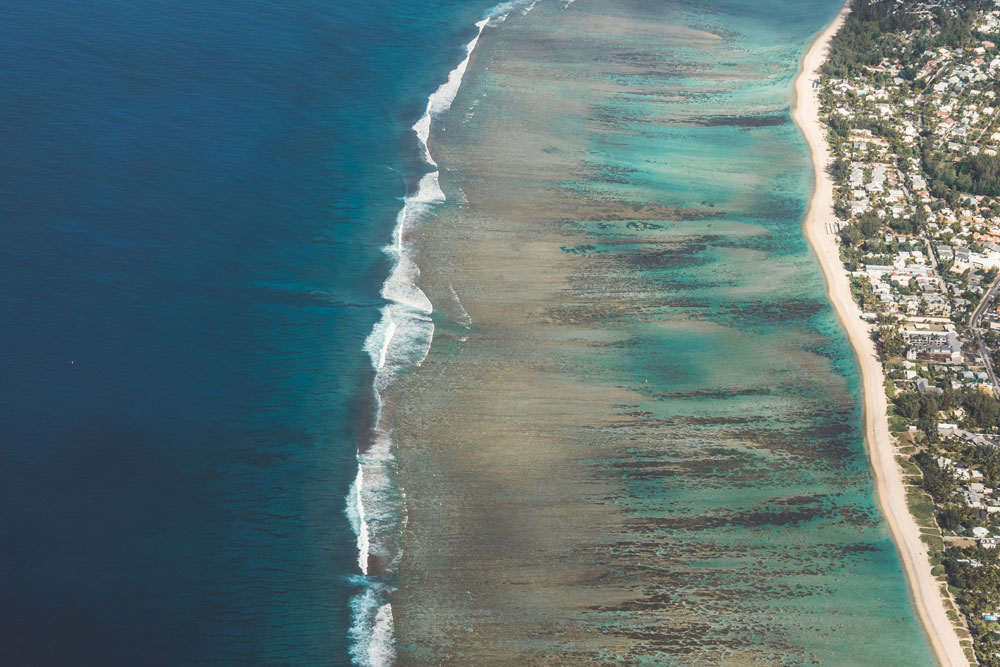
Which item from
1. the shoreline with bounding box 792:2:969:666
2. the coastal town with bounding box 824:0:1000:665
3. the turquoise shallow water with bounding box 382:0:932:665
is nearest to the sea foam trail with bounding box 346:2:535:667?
the turquoise shallow water with bounding box 382:0:932:665

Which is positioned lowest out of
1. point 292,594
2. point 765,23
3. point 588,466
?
point 292,594

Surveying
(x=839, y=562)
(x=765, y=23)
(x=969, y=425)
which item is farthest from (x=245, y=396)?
(x=765, y=23)

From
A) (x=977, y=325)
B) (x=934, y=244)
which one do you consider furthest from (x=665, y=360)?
(x=934, y=244)

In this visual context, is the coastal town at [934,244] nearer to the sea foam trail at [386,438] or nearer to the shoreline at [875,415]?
the shoreline at [875,415]

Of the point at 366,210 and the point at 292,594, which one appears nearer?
the point at 292,594

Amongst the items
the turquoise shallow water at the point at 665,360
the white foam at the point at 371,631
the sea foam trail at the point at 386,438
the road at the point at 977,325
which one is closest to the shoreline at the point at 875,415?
the turquoise shallow water at the point at 665,360

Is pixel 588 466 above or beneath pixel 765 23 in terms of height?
beneath

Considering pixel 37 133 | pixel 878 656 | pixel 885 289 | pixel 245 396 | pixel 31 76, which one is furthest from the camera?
pixel 31 76

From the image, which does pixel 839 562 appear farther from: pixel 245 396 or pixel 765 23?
pixel 765 23
